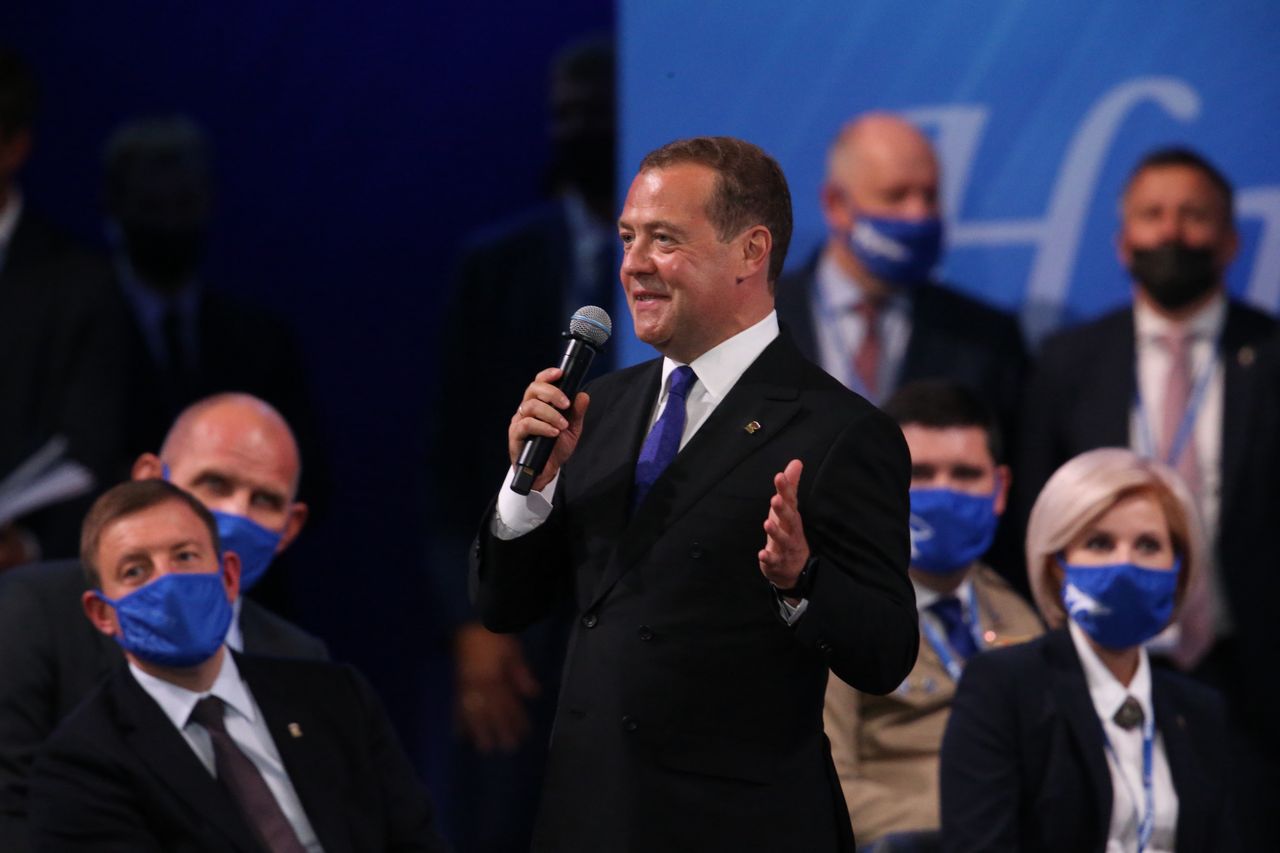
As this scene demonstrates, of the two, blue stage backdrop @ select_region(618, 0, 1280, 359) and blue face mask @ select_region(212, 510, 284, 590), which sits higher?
blue stage backdrop @ select_region(618, 0, 1280, 359)

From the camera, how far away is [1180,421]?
4.91 meters

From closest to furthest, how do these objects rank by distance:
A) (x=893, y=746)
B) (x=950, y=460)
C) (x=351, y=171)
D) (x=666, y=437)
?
(x=666, y=437) < (x=893, y=746) < (x=950, y=460) < (x=351, y=171)

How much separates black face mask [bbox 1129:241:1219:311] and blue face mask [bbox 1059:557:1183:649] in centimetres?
135

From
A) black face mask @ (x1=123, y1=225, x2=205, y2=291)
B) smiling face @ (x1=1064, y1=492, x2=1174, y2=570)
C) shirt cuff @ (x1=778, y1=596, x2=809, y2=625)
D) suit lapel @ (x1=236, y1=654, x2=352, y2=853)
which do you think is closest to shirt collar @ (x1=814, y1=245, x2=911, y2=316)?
smiling face @ (x1=1064, y1=492, x2=1174, y2=570)

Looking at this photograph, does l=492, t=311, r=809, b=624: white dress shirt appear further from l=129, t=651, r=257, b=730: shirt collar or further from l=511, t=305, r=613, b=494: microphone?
l=129, t=651, r=257, b=730: shirt collar

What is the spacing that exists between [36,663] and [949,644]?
1698 millimetres

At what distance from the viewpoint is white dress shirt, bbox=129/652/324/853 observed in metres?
3.48

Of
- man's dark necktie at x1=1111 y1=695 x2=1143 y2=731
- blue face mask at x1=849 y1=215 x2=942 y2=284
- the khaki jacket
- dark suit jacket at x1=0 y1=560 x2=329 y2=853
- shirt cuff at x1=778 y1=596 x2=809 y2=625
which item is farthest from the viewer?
blue face mask at x1=849 y1=215 x2=942 y2=284

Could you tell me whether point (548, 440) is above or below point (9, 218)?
below

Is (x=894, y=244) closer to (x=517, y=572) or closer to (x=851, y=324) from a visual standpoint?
(x=851, y=324)

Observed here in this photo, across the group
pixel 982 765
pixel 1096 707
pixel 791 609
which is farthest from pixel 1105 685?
pixel 791 609

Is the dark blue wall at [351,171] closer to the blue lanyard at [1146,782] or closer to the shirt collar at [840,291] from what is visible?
the shirt collar at [840,291]

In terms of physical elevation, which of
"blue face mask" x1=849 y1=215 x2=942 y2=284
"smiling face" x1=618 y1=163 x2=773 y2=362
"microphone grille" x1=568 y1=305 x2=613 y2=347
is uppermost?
"blue face mask" x1=849 y1=215 x2=942 y2=284

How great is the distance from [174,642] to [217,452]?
0.73m
